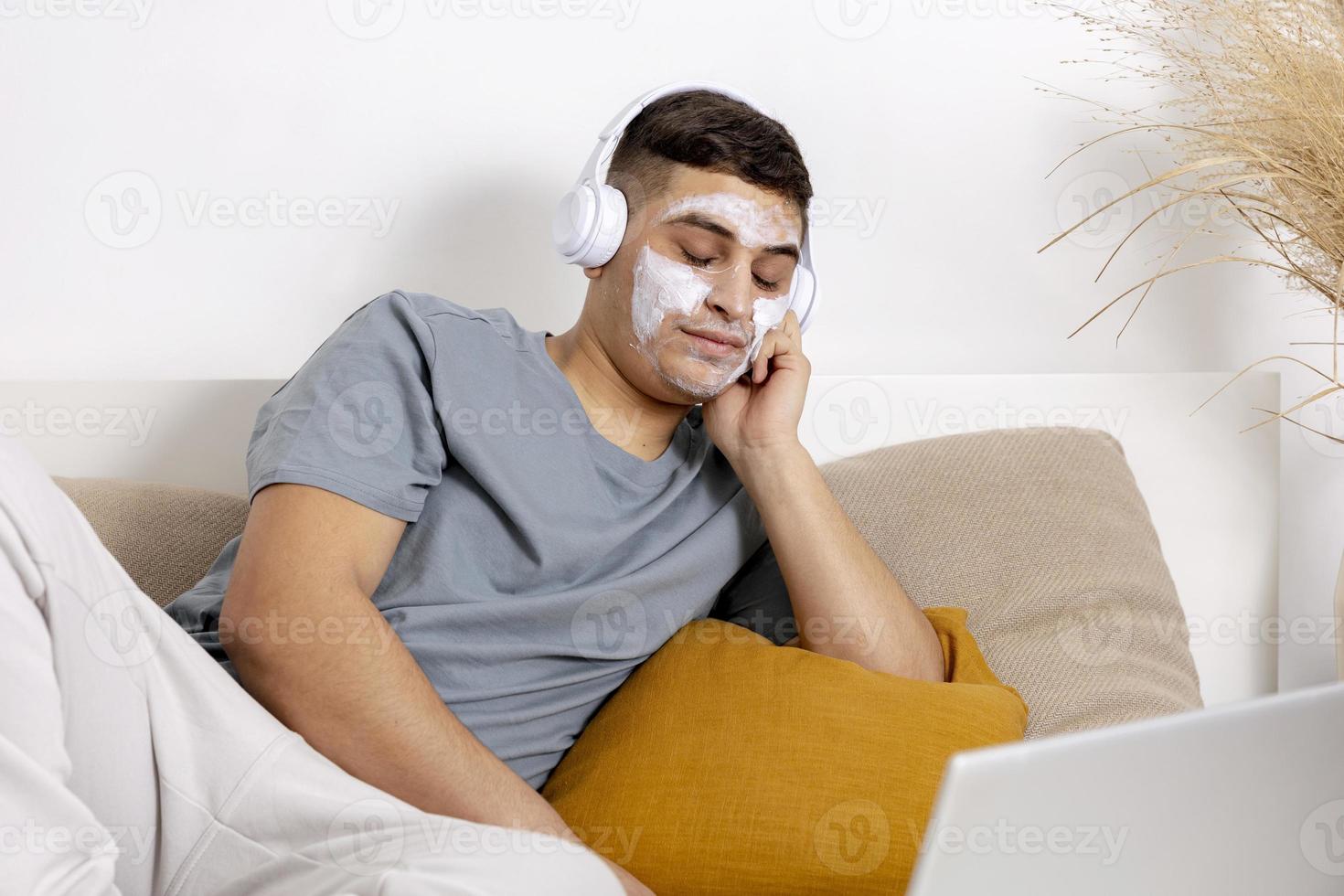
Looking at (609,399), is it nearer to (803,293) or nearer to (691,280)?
(691,280)

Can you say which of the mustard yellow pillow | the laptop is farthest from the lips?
the laptop

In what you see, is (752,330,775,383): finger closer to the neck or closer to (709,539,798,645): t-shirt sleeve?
the neck

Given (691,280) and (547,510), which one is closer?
(547,510)

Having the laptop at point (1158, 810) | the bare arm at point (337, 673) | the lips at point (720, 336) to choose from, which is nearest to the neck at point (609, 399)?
the lips at point (720, 336)

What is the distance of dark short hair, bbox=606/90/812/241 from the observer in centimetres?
138

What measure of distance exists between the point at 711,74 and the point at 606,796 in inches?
47.0

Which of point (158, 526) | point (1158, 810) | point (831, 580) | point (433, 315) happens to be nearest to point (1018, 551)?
point (831, 580)

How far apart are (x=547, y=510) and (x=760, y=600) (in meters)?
0.34

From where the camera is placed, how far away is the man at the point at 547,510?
1.07m

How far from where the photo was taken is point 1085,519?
1.49 m

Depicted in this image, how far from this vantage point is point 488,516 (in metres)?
1.25

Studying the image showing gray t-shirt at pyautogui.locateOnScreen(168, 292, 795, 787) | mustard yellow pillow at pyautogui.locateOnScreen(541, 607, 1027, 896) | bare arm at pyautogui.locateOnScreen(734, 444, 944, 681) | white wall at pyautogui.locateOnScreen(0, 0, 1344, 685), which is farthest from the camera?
white wall at pyautogui.locateOnScreen(0, 0, 1344, 685)

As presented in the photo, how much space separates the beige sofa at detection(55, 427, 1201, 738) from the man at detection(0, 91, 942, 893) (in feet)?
0.40

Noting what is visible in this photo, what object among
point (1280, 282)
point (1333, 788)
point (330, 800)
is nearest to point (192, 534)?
point (330, 800)
